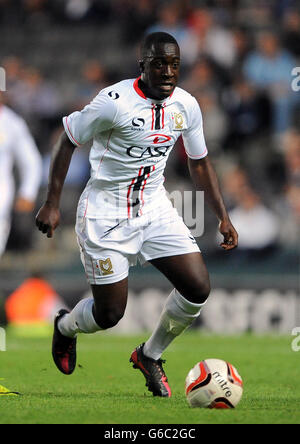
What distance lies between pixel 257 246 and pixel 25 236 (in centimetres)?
333

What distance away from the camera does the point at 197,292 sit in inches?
241

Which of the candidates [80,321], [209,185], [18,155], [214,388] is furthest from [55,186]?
[18,155]

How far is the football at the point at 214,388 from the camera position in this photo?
550 cm

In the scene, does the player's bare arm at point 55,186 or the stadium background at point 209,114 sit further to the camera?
the stadium background at point 209,114

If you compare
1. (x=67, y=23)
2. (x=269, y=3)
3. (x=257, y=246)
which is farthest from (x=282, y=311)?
(x=67, y=23)

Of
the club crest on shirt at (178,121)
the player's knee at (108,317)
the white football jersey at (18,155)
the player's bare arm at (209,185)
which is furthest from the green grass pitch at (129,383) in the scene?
the club crest on shirt at (178,121)

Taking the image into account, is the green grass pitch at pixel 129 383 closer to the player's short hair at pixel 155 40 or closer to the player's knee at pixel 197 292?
the player's knee at pixel 197 292

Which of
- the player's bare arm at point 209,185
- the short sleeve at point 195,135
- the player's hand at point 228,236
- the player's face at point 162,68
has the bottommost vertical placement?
the player's hand at point 228,236

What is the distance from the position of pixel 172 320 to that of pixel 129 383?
1175 mm

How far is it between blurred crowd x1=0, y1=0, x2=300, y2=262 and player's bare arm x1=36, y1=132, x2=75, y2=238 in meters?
6.61

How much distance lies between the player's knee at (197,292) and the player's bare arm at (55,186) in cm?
99

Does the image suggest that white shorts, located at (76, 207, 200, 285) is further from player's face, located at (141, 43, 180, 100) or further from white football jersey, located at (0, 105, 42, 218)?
white football jersey, located at (0, 105, 42, 218)

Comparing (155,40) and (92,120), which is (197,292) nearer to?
(92,120)

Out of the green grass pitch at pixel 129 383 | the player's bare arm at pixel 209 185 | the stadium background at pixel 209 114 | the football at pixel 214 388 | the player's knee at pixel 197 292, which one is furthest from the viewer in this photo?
the stadium background at pixel 209 114
